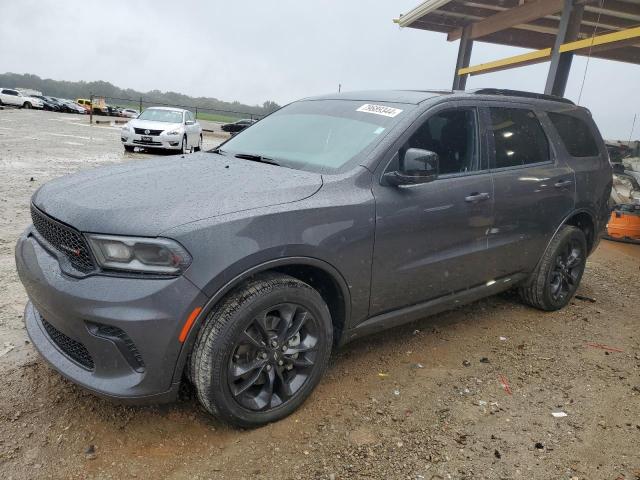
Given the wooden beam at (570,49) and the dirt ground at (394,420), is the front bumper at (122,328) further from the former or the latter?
the wooden beam at (570,49)

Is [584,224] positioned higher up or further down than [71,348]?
higher up

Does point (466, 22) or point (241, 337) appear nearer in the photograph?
point (241, 337)

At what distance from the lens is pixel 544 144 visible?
3941 millimetres

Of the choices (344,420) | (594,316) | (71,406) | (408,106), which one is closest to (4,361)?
(71,406)

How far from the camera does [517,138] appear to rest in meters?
3.71

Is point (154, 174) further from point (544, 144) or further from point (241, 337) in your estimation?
point (544, 144)

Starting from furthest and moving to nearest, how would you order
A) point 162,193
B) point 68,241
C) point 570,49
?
point 570,49 < point 162,193 < point 68,241

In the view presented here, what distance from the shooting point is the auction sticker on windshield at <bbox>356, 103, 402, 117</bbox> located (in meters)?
3.09

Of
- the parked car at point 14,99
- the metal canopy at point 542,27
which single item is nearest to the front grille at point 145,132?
the metal canopy at point 542,27

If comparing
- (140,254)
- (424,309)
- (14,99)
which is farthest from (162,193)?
(14,99)

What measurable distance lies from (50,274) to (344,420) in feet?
5.34

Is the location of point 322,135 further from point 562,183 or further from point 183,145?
point 183,145

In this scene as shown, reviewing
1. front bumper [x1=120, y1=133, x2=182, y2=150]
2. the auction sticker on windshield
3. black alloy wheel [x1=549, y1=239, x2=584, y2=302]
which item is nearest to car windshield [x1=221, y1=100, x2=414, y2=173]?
the auction sticker on windshield

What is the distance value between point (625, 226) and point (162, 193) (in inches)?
292
